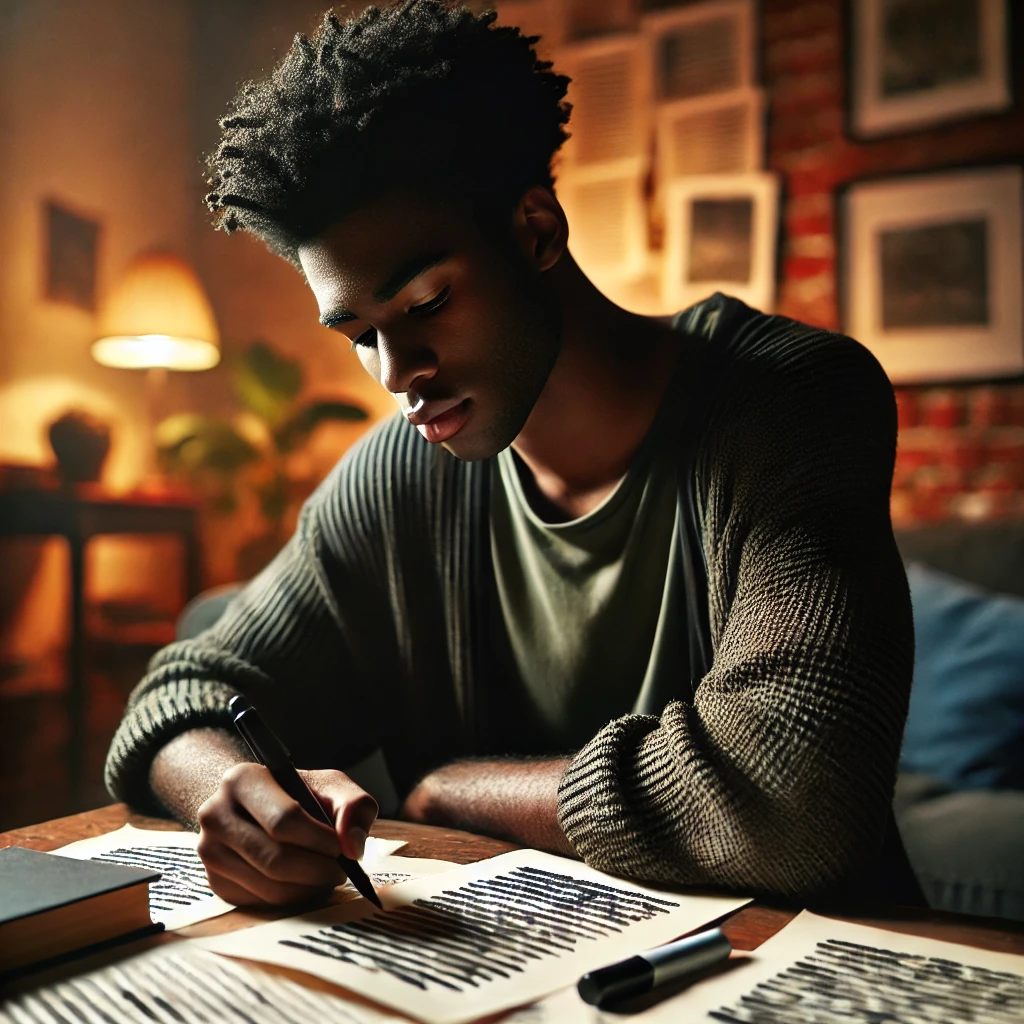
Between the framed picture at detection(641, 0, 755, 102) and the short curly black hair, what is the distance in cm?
240

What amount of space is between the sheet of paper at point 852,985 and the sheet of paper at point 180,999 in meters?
0.12

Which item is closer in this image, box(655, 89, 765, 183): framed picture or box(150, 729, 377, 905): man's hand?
box(150, 729, 377, 905): man's hand

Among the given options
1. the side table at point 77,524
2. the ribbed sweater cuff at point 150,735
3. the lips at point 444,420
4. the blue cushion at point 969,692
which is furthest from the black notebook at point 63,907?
the side table at point 77,524

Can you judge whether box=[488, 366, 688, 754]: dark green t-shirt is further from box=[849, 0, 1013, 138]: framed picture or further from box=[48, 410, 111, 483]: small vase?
box=[849, 0, 1013, 138]: framed picture

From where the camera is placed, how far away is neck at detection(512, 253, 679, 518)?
1160 millimetres

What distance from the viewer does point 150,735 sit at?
107cm

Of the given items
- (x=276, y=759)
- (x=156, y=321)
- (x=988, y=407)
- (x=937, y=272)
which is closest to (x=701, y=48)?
(x=937, y=272)

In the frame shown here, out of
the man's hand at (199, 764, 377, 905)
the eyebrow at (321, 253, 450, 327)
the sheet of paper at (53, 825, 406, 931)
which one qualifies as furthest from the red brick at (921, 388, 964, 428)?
the man's hand at (199, 764, 377, 905)

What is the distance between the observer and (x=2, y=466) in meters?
2.90

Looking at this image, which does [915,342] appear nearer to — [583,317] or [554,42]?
[554,42]

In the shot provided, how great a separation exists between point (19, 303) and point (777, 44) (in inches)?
93.6

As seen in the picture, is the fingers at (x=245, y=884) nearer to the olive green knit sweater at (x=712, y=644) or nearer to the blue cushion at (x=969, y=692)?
the olive green knit sweater at (x=712, y=644)

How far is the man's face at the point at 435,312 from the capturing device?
3.15 ft

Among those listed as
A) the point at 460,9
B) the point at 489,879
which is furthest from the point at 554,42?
the point at 489,879
